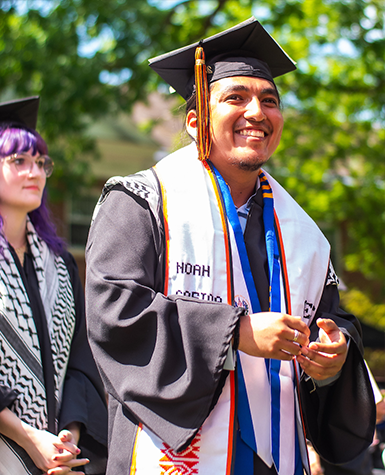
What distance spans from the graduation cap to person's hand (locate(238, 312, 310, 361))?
759 mm

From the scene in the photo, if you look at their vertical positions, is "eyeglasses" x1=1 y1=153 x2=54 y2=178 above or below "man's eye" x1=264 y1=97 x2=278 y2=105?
below

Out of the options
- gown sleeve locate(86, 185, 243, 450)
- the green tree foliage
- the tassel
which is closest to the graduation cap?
the tassel

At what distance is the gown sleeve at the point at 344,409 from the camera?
6.47 ft

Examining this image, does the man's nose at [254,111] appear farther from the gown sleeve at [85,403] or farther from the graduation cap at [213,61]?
the gown sleeve at [85,403]

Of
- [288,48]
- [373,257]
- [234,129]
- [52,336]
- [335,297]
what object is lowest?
[52,336]

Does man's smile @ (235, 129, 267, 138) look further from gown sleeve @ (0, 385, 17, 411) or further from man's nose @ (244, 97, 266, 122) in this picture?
gown sleeve @ (0, 385, 17, 411)

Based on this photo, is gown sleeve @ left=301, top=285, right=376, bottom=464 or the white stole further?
gown sleeve @ left=301, top=285, right=376, bottom=464

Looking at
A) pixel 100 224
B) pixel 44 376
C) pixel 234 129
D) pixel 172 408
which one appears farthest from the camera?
pixel 44 376

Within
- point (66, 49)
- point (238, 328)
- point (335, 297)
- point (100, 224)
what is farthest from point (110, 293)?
point (66, 49)

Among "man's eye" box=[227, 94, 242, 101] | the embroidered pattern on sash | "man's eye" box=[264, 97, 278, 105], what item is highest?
"man's eye" box=[264, 97, 278, 105]

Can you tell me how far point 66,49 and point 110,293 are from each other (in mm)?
6257

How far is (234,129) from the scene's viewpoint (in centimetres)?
210

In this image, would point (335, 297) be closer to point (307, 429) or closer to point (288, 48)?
point (307, 429)

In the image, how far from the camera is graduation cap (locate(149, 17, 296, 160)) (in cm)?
213
